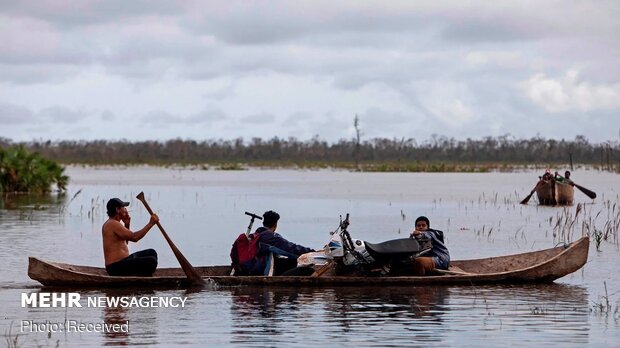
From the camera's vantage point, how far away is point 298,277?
15672mm

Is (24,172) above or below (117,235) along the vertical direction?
above

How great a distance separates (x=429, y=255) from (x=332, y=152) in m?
103

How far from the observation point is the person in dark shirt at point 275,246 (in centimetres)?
1577

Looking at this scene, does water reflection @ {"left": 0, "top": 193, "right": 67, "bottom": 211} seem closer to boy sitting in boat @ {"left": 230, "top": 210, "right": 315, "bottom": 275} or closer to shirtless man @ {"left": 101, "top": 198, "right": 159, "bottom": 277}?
shirtless man @ {"left": 101, "top": 198, "right": 159, "bottom": 277}

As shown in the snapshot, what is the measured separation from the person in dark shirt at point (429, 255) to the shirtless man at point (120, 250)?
3801mm

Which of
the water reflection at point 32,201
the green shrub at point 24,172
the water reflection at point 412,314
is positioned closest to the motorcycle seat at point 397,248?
the water reflection at point 412,314

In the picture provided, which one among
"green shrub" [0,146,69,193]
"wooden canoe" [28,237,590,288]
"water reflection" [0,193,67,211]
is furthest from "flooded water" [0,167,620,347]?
"green shrub" [0,146,69,193]

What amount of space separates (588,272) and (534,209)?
17.5 m

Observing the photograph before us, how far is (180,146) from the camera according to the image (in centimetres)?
11806

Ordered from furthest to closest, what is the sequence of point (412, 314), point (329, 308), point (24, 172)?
point (24, 172) < point (329, 308) < point (412, 314)

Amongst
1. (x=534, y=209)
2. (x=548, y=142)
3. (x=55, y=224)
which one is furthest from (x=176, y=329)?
(x=548, y=142)

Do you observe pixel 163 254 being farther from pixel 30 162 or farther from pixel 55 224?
pixel 30 162

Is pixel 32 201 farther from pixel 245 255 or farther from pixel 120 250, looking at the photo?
pixel 245 255

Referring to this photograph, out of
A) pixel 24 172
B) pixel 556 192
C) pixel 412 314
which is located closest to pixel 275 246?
pixel 412 314
